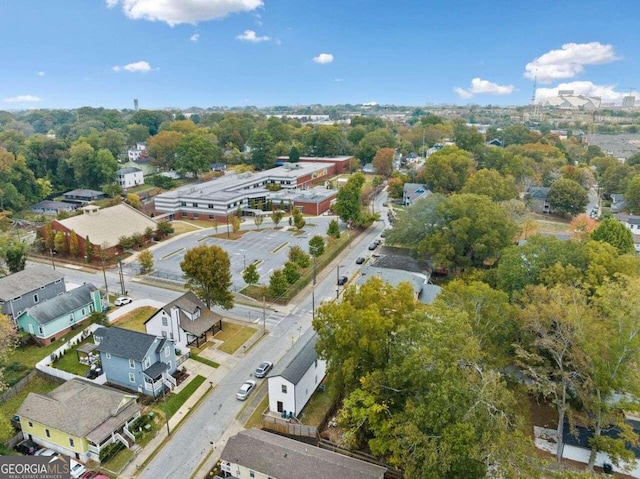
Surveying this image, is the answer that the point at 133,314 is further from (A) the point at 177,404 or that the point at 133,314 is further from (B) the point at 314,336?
(B) the point at 314,336

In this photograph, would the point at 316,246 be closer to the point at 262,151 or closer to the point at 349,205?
the point at 349,205

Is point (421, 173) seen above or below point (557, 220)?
above

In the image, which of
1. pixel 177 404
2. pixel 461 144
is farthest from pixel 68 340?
pixel 461 144

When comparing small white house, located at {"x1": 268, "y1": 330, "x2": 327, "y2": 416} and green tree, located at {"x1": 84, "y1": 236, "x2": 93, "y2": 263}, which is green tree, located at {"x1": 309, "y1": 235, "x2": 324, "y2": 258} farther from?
green tree, located at {"x1": 84, "y1": 236, "x2": 93, "y2": 263}

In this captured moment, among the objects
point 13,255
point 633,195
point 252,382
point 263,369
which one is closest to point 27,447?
point 252,382

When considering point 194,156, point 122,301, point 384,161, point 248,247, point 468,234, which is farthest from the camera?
point 384,161
